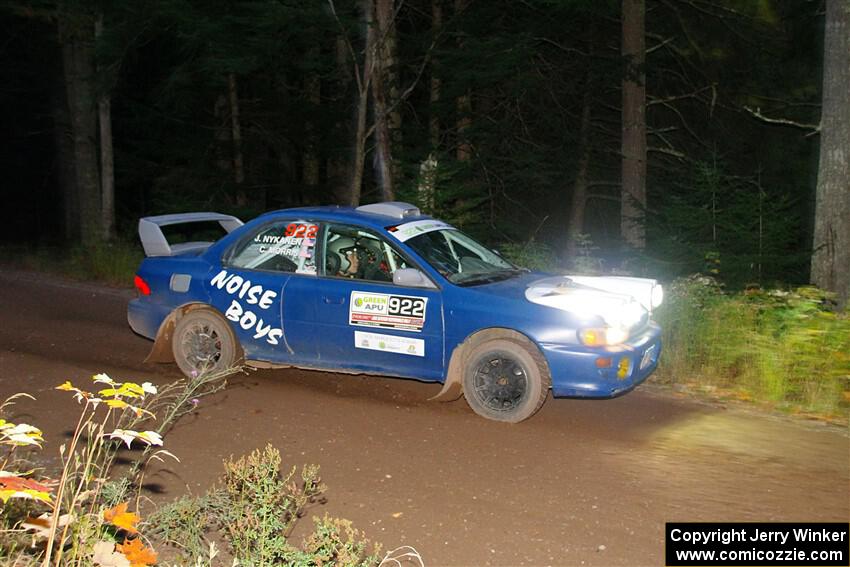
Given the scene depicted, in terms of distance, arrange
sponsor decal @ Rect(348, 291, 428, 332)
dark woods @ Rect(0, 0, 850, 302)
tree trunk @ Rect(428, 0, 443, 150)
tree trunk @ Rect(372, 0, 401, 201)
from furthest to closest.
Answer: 1. tree trunk @ Rect(428, 0, 443, 150)
2. dark woods @ Rect(0, 0, 850, 302)
3. tree trunk @ Rect(372, 0, 401, 201)
4. sponsor decal @ Rect(348, 291, 428, 332)

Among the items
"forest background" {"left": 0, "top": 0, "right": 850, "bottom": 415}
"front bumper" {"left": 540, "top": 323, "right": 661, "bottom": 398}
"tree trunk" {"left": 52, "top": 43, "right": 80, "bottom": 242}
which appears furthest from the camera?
"tree trunk" {"left": 52, "top": 43, "right": 80, "bottom": 242}

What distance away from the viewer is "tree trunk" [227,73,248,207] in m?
24.4

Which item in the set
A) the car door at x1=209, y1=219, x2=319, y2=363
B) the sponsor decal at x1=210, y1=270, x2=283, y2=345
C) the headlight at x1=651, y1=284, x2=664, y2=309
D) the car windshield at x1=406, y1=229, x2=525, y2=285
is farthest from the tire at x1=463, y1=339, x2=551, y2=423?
the sponsor decal at x1=210, y1=270, x2=283, y2=345

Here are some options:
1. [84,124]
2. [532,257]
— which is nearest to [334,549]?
[532,257]

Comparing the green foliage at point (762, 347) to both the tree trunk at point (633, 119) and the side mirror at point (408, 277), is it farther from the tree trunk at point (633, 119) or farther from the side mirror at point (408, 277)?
the tree trunk at point (633, 119)

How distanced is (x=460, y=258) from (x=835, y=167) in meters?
6.13

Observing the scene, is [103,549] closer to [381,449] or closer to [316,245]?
[381,449]

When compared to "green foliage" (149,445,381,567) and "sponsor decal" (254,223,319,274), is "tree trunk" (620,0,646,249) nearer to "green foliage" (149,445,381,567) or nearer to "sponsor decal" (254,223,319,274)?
"sponsor decal" (254,223,319,274)

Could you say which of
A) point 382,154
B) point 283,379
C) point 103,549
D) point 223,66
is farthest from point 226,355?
point 223,66

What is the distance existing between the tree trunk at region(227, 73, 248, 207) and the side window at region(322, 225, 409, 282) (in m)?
16.5

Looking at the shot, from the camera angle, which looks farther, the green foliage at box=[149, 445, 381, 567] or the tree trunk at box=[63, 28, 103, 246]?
the tree trunk at box=[63, 28, 103, 246]

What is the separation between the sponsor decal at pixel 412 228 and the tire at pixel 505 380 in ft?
4.19

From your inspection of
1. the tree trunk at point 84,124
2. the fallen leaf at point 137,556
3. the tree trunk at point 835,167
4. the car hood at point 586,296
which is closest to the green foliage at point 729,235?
the tree trunk at point 835,167

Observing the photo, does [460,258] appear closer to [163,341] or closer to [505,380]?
[505,380]
